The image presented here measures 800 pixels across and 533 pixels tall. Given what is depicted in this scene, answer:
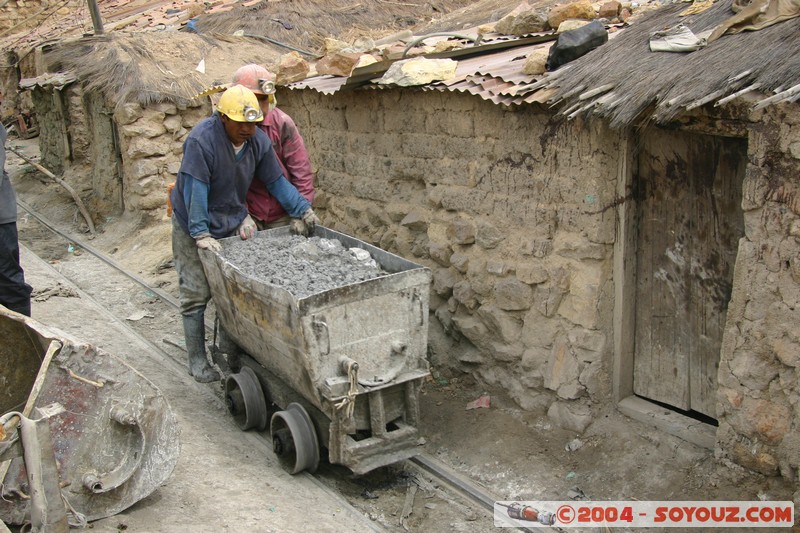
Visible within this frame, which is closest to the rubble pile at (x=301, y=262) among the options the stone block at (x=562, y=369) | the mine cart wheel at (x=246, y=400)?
the mine cart wheel at (x=246, y=400)

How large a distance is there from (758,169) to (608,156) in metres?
1.14

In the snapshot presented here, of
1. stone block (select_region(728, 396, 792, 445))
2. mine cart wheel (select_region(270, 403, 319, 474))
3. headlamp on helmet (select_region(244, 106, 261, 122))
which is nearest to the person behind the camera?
stone block (select_region(728, 396, 792, 445))

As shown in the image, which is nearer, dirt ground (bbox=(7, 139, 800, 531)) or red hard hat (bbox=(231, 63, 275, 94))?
dirt ground (bbox=(7, 139, 800, 531))

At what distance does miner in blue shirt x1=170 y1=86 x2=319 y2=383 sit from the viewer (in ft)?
19.8

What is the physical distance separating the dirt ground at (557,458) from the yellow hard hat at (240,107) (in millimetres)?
2303

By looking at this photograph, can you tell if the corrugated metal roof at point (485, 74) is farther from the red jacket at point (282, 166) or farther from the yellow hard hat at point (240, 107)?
the yellow hard hat at point (240, 107)

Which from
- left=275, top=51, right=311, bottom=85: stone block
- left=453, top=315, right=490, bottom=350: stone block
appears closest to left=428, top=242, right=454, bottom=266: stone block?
left=453, top=315, right=490, bottom=350: stone block

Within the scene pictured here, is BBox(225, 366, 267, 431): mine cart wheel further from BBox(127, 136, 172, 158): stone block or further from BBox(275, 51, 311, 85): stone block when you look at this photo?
BBox(127, 136, 172, 158): stone block

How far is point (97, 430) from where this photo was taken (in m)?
4.53

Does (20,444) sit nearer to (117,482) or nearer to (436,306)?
(117,482)

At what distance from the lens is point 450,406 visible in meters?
6.70

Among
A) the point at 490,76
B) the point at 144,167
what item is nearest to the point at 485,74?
the point at 490,76

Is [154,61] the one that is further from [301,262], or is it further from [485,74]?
[301,262]

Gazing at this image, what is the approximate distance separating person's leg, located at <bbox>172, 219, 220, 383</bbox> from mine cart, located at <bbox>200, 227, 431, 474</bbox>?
700 mm
